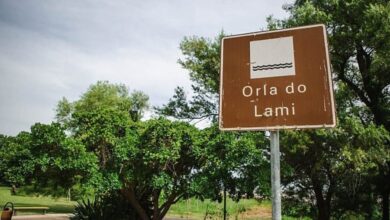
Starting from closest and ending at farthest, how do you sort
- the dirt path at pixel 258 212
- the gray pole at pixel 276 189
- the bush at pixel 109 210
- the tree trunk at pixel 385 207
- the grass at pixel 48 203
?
1. the gray pole at pixel 276 189
2. the bush at pixel 109 210
3. the tree trunk at pixel 385 207
4. the grass at pixel 48 203
5. the dirt path at pixel 258 212

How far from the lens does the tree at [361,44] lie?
1412cm

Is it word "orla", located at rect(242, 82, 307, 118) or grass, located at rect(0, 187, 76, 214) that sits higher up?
word "orla", located at rect(242, 82, 307, 118)

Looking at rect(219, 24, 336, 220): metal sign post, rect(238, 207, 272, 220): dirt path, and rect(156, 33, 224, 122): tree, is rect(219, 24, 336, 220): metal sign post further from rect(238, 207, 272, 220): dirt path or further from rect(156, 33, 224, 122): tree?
rect(238, 207, 272, 220): dirt path

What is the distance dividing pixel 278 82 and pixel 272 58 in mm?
180

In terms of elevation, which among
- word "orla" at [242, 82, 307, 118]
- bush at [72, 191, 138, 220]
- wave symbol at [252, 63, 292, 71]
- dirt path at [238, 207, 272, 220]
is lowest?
dirt path at [238, 207, 272, 220]

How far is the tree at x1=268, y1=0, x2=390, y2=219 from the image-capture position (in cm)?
1412

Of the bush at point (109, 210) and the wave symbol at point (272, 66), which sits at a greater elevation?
the wave symbol at point (272, 66)

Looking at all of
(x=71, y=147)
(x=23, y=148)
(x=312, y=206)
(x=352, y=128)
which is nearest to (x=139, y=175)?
(x=71, y=147)

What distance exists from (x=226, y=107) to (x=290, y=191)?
67.8ft

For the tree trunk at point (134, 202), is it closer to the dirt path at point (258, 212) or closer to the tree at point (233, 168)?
the tree at point (233, 168)

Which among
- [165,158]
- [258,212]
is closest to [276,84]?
[165,158]

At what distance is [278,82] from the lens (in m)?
2.39

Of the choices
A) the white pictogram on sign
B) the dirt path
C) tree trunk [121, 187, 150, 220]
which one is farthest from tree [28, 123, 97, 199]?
the dirt path

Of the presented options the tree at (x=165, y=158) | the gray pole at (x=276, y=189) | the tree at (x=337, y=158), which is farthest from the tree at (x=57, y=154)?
the gray pole at (x=276, y=189)
